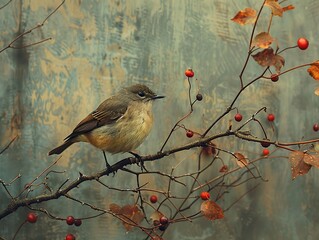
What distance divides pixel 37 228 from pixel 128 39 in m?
1.27

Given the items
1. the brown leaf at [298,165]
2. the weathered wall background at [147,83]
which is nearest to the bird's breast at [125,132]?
the weathered wall background at [147,83]

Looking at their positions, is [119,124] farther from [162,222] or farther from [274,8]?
[274,8]

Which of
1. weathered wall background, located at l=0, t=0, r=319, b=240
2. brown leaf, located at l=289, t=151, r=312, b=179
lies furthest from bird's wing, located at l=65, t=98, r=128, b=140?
brown leaf, located at l=289, t=151, r=312, b=179

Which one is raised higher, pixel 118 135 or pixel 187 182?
pixel 118 135

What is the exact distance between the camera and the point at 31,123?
3.49m

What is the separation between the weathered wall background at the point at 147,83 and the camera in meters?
3.48

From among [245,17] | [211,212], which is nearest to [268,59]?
[245,17]

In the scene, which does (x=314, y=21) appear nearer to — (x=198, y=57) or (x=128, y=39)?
(x=198, y=57)

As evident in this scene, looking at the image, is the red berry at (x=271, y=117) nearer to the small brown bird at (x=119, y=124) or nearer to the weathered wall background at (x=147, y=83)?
the weathered wall background at (x=147, y=83)

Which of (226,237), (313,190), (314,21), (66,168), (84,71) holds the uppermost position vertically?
(314,21)

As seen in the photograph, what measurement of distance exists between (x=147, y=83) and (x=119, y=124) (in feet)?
2.12

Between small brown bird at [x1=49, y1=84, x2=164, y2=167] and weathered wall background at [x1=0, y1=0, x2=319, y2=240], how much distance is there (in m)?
0.42

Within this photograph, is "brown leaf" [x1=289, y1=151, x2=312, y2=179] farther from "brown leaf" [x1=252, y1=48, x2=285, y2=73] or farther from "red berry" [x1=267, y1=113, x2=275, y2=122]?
"red berry" [x1=267, y1=113, x2=275, y2=122]

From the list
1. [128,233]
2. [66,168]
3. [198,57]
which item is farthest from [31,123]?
[198,57]
